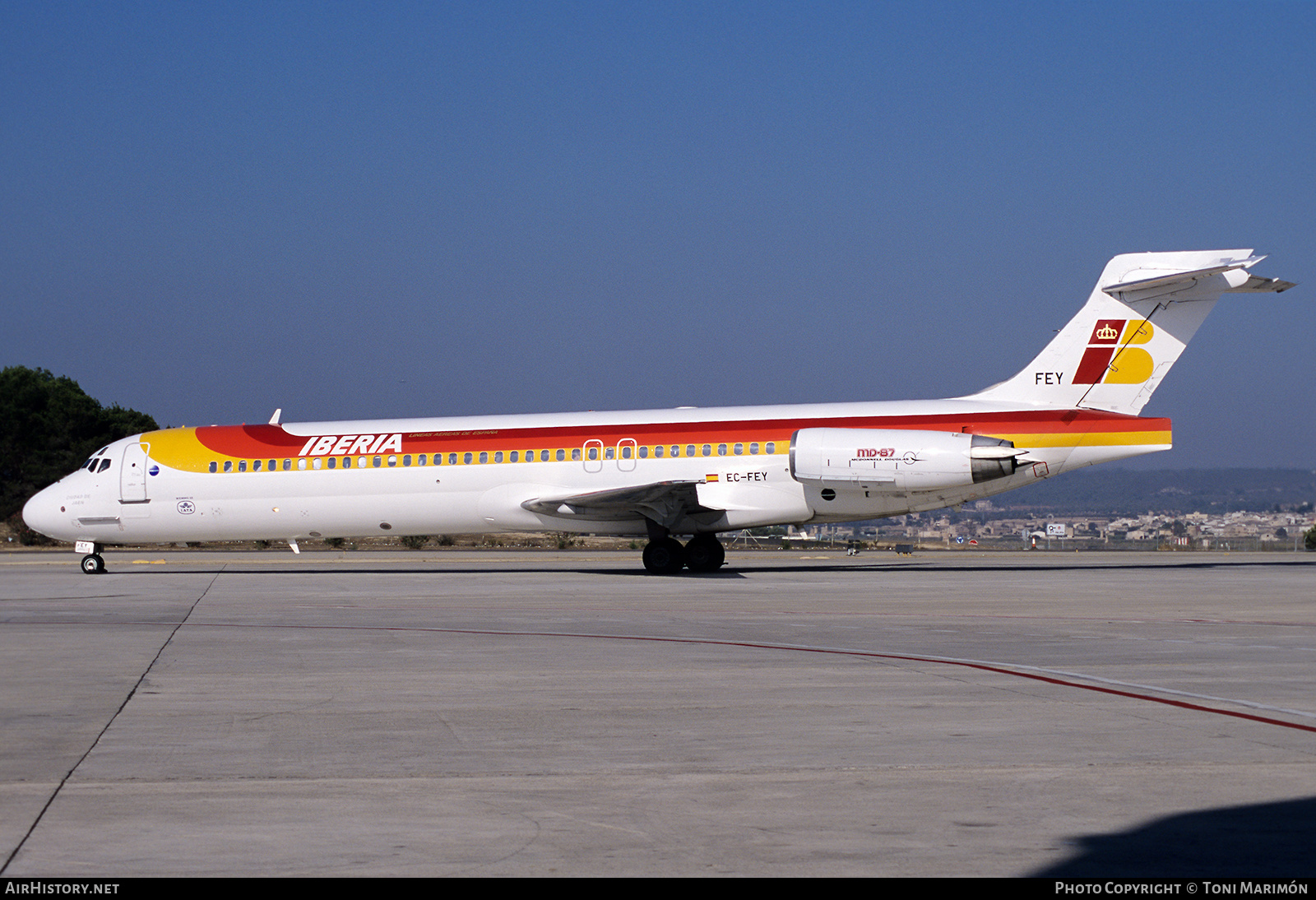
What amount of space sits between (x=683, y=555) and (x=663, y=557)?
1.77ft

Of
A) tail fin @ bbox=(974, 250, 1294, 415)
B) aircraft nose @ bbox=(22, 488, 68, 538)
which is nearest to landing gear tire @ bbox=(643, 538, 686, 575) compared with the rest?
tail fin @ bbox=(974, 250, 1294, 415)

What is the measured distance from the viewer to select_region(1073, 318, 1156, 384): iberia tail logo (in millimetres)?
25578

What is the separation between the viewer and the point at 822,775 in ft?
21.2

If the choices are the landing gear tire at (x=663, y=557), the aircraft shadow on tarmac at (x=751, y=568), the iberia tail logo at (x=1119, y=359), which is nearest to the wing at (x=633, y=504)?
the landing gear tire at (x=663, y=557)

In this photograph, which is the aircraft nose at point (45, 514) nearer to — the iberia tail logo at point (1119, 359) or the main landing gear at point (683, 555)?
the main landing gear at point (683, 555)

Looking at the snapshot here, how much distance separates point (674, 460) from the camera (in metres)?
26.6

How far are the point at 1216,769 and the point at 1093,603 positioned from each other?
11.9m

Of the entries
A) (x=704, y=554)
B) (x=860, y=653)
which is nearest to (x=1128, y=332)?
(x=704, y=554)

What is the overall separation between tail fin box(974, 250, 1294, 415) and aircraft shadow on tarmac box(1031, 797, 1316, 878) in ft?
69.4

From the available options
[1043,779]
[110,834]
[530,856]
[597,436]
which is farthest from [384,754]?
[597,436]

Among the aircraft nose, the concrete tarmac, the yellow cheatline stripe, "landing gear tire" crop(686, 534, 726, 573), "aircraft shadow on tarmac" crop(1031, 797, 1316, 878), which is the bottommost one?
"aircraft shadow on tarmac" crop(1031, 797, 1316, 878)

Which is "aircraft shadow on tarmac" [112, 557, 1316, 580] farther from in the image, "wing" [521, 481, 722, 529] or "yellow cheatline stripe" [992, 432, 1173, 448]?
"yellow cheatline stripe" [992, 432, 1173, 448]

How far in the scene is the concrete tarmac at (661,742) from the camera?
200 inches

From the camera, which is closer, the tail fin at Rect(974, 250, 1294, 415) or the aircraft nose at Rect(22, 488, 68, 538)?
the tail fin at Rect(974, 250, 1294, 415)
